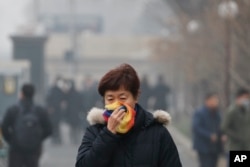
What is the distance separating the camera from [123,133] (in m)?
6.65

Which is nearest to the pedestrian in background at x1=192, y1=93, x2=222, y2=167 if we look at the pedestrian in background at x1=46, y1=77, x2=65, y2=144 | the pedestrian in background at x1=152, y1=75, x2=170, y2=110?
the pedestrian in background at x1=46, y1=77, x2=65, y2=144

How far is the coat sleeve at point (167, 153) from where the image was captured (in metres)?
6.80

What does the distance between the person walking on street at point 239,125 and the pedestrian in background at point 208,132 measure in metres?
0.75

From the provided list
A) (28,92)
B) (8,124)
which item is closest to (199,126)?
(28,92)

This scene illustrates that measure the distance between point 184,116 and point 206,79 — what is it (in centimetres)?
Result: 959

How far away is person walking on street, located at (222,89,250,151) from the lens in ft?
51.4

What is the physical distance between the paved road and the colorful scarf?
14070 mm

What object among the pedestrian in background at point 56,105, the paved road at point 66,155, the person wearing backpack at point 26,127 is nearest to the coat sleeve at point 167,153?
the person wearing backpack at point 26,127

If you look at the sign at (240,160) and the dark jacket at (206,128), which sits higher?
the dark jacket at (206,128)

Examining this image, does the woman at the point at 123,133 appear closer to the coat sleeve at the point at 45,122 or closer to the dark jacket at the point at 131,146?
the dark jacket at the point at 131,146

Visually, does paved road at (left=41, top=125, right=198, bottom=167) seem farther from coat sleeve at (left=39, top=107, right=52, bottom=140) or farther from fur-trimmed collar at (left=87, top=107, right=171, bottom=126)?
fur-trimmed collar at (left=87, top=107, right=171, bottom=126)

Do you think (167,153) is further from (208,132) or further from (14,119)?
(208,132)

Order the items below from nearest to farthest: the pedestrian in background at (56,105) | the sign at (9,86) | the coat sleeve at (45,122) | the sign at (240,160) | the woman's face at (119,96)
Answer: the woman's face at (119,96) → the sign at (240,160) → the coat sleeve at (45,122) → the sign at (9,86) → the pedestrian in background at (56,105)

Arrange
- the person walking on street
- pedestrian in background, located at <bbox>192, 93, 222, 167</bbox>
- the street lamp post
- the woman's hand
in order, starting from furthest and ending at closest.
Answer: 1. the street lamp post
2. pedestrian in background, located at <bbox>192, 93, 222, 167</bbox>
3. the person walking on street
4. the woman's hand
